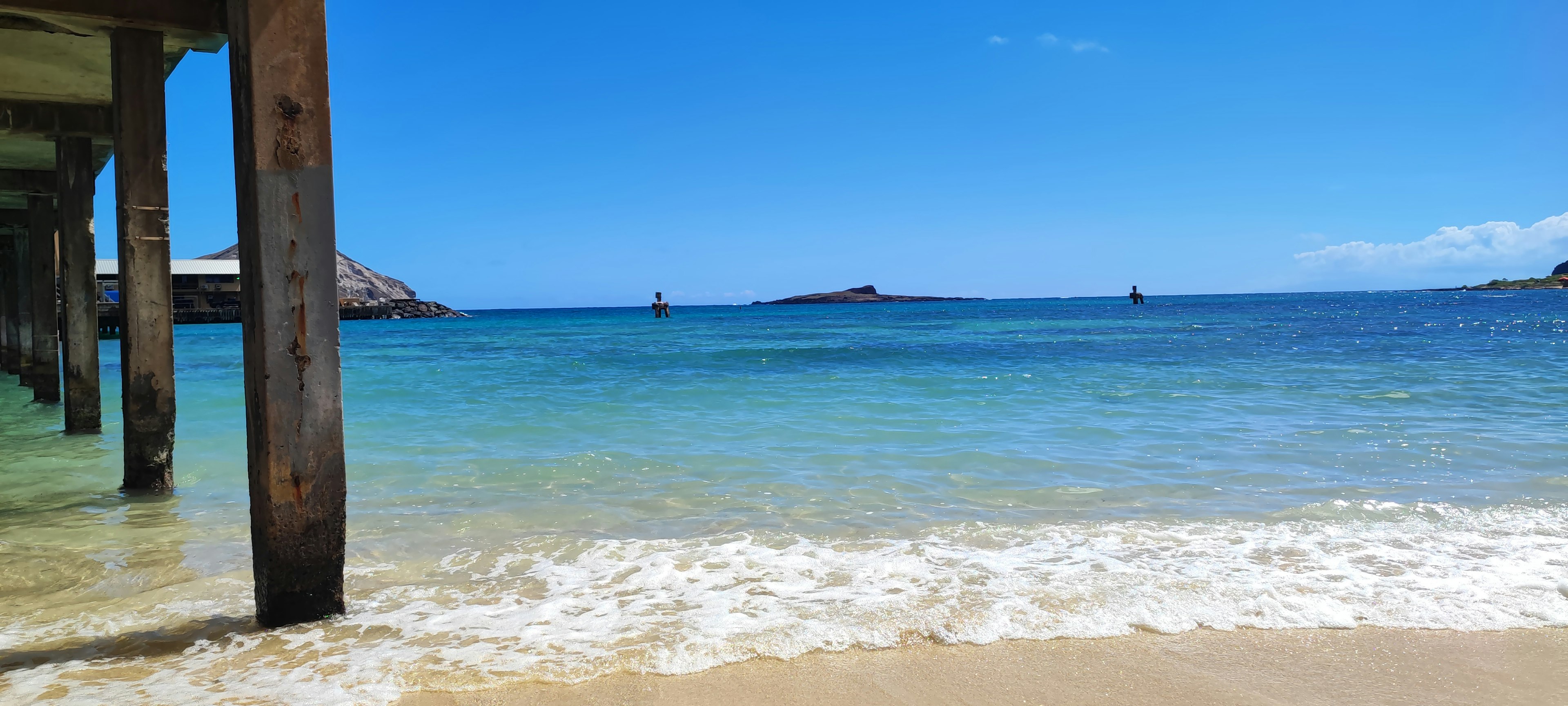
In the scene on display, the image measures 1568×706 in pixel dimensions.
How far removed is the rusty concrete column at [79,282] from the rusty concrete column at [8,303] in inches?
399

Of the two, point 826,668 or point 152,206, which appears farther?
point 152,206

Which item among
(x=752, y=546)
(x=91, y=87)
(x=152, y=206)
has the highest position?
(x=91, y=87)

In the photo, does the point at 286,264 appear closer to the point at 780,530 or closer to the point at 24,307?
the point at 780,530

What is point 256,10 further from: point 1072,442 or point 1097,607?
point 1072,442

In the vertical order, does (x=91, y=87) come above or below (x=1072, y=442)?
above

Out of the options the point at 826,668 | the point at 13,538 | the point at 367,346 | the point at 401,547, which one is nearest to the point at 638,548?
the point at 401,547

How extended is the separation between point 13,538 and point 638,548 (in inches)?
146

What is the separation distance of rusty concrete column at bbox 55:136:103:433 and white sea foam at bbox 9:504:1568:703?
7394mm

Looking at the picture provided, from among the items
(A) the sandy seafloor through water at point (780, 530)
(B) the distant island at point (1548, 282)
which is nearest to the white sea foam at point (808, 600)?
(A) the sandy seafloor through water at point (780, 530)

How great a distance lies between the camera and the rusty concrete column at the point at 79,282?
29.3 ft

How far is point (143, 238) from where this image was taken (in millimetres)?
5793

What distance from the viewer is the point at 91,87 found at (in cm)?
784

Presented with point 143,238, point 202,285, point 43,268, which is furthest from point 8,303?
point 202,285

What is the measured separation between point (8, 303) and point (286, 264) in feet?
71.5
